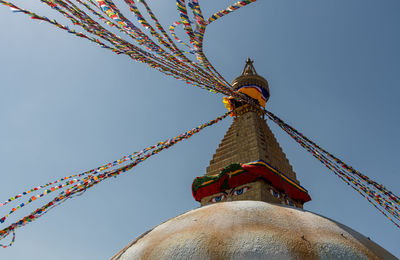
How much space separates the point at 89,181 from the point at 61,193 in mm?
704

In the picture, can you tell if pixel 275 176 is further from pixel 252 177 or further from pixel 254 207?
pixel 254 207

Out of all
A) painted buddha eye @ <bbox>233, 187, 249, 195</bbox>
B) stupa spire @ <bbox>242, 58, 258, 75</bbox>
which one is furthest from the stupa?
stupa spire @ <bbox>242, 58, 258, 75</bbox>

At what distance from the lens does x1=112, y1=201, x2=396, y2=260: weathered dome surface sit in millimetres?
4141

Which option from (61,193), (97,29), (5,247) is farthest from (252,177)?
(5,247)

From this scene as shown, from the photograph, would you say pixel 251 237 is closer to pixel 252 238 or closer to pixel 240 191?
pixel 252 238

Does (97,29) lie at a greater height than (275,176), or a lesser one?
greater

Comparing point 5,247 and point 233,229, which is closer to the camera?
point 233,229

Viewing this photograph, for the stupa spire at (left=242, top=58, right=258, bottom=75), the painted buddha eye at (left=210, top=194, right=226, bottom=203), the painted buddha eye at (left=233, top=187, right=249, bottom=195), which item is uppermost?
the stupa spire at (left=242, top=58, right=258, bottom=75)

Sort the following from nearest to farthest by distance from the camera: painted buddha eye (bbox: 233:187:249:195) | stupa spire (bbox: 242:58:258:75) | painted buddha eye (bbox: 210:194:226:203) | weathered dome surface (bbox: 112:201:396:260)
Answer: weathered dome surface (bbox: 112:201:396:260), painted buddha eye (bbox: 233:187:249:195), painted buddha eye (bbox: 210:194:226:203), stupa spire (bbox: 242:58:258:75)

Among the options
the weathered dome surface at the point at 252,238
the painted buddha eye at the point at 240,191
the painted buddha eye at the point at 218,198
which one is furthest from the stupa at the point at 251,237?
the painted buddha eye at the point at 218,198

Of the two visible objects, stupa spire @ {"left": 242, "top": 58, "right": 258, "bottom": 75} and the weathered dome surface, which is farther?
stupa spire @ {"left": 242, "top": 58, "right": 258, "bottom": 75}

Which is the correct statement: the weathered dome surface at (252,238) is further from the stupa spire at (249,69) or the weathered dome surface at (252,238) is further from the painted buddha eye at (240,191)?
the stupa spire at (249,69)

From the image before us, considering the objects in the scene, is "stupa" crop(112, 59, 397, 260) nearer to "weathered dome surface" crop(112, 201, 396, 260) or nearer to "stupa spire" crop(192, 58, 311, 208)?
"weathered dome surface" crop(112, 201, 396, 260)

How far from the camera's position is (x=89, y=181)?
7102mm
